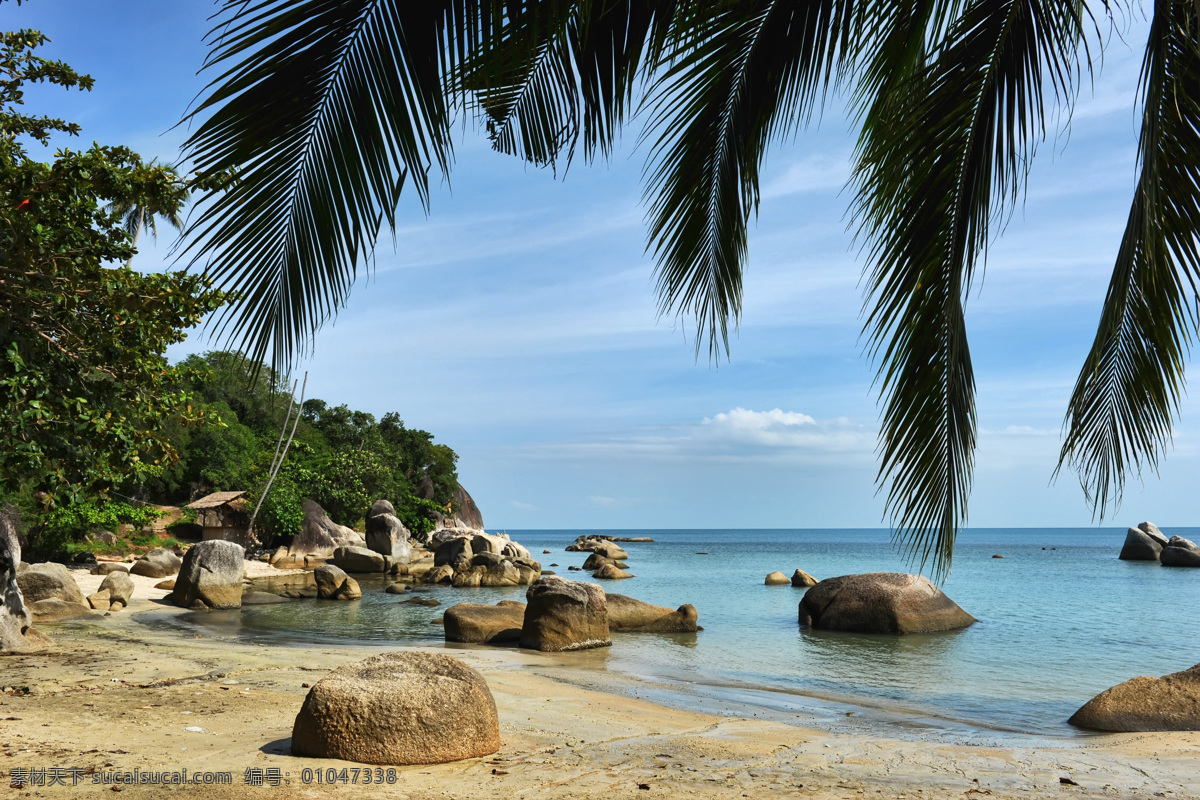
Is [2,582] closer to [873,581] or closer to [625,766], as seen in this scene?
[625,766]

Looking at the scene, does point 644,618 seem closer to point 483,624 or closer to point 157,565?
point 483,624

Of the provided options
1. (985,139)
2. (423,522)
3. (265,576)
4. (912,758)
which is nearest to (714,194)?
(985,139)

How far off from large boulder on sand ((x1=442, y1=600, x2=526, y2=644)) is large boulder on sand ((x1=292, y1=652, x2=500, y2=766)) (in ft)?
34.1

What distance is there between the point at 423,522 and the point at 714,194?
155ft

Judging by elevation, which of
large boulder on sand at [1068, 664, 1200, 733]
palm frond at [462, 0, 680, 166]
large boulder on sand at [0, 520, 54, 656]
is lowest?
large boulder on sand at [1068, 664, 1200, 733]

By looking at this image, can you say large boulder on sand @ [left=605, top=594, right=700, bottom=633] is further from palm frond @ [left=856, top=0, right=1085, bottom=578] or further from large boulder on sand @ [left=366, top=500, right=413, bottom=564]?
large boulder on sand @ [left=366, top=500, right=413, bottom=564]

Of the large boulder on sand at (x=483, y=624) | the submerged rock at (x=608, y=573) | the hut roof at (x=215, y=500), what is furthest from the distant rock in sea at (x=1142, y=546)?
the hut roof at (x=215, y=500)

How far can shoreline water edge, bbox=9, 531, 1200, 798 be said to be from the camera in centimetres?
534

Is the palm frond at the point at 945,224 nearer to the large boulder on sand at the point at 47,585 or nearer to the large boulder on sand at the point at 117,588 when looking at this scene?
the large boulder on sand at the point at 47,585

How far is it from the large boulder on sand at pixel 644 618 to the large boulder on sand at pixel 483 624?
2511mm

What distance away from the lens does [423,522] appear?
49.8 metres

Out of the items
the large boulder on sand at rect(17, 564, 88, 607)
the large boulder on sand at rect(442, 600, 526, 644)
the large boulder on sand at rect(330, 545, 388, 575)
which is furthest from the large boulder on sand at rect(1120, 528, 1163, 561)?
the large boulder on sand at rect(17, 564, 88, 607)

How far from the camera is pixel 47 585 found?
16.6 m

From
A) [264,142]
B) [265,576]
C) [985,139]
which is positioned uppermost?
[985,139]
